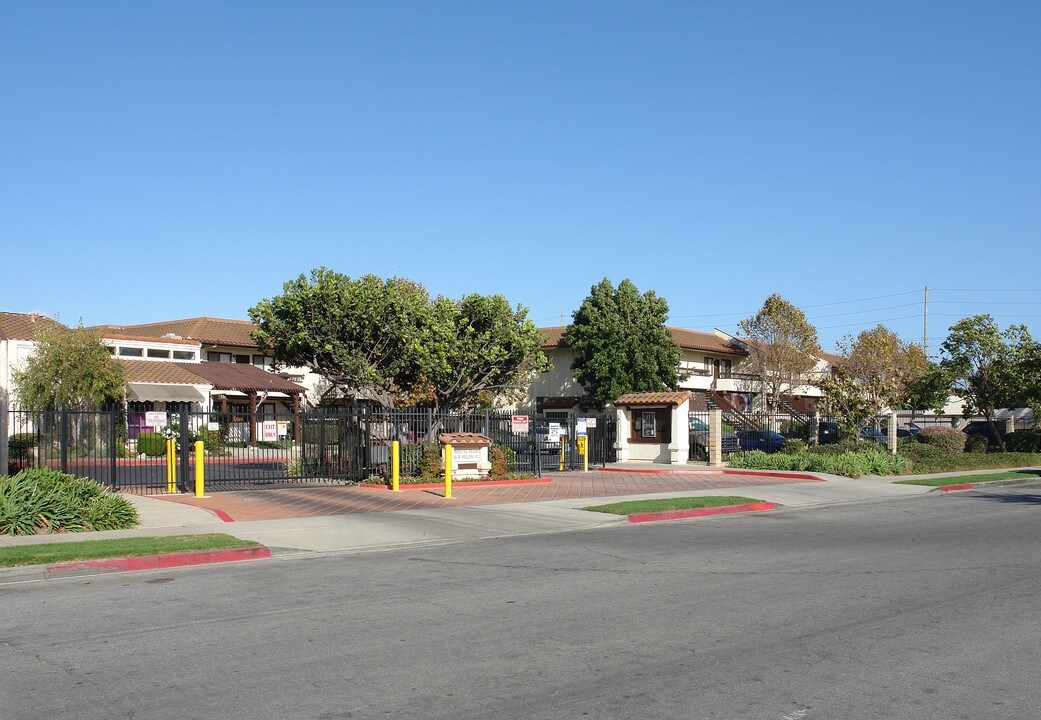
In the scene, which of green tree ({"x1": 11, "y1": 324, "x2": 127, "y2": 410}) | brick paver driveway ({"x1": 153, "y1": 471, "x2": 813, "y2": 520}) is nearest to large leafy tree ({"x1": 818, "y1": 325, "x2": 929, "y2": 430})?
brick paver driveway ({"x1": 153, "y1": 471, "x2": 813, "y2": 520})

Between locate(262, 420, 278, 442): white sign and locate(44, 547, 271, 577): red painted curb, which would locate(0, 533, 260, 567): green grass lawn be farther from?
locate(262, 420, 278, 442): white sign

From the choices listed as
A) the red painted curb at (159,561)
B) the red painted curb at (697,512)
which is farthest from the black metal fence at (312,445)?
the red painted curb at (159,561)

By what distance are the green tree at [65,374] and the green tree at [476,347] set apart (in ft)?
48.7

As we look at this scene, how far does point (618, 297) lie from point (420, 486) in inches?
1204

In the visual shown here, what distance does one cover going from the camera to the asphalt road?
246 inches

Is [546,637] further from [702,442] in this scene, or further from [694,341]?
[694,341]

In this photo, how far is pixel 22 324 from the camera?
42.7 meters

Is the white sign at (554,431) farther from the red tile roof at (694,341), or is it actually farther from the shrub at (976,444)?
the red tile roof at (694,341)

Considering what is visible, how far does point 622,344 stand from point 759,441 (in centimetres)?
1515

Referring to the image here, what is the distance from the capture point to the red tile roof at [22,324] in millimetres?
39844

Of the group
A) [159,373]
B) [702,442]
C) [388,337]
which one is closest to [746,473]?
[702,442]

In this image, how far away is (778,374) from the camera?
5819 cm

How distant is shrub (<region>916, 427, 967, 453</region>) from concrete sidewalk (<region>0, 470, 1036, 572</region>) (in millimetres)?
19152

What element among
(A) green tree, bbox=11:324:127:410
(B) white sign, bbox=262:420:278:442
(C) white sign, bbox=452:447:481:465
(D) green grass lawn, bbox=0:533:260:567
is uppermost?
(A) green tree, bbox=11:324:127:410
